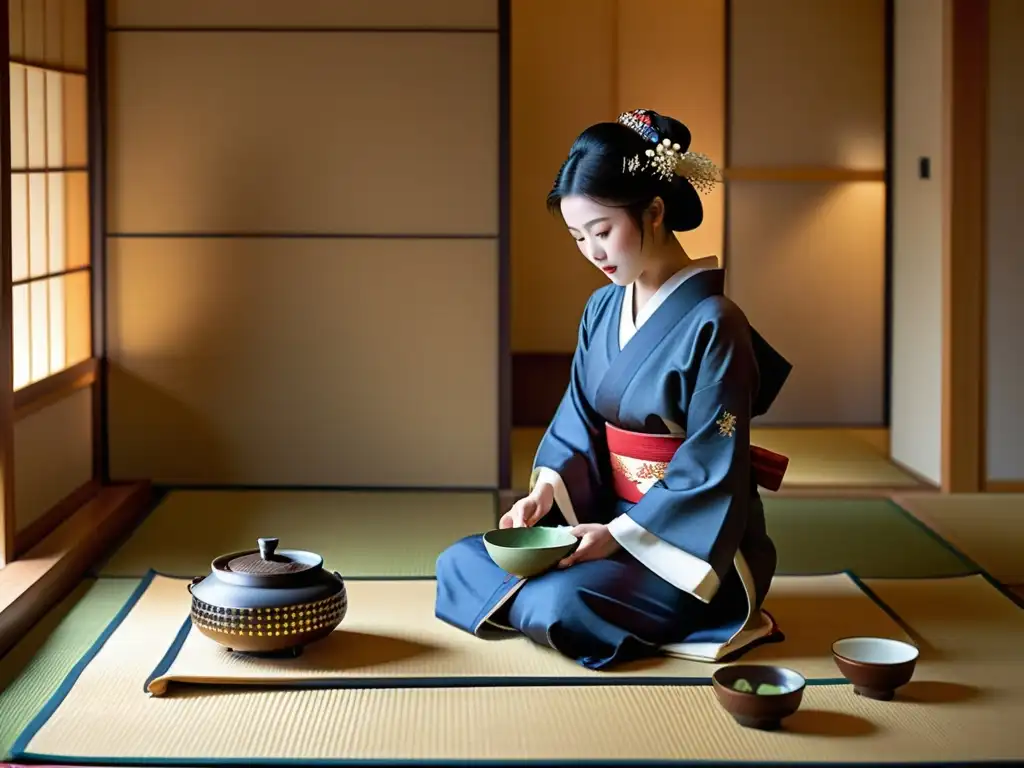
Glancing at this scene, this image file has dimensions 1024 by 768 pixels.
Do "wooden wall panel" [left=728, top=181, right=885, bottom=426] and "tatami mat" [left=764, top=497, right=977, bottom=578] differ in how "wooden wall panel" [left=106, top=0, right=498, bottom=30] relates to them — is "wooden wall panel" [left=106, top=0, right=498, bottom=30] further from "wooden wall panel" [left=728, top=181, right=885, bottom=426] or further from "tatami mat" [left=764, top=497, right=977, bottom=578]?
"tatami mat" [left=764, top=497, right=977, bottom=578]

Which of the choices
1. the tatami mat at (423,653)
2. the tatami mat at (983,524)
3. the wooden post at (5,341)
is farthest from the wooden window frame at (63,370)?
the tatami mat at (983,524)

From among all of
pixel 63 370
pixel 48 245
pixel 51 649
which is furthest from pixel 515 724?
pixel 48 245

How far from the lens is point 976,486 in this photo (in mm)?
5098

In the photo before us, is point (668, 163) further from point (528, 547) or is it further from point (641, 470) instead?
point (528, 547)

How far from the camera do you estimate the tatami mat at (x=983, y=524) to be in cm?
409

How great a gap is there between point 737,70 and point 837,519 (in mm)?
2470

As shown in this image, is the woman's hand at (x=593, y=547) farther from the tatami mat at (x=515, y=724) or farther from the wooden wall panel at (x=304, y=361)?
the wooden wall panel at (x=304, y=361)

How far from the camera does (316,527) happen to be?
4.52 metres

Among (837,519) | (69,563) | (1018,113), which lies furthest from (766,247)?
(69,563)

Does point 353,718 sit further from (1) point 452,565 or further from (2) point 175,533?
(2) point 175,533

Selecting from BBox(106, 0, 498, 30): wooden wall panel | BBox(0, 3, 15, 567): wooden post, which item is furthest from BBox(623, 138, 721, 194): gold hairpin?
BBox(106, 0, 498, 30): wooden wall panel

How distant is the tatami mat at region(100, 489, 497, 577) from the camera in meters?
4.05

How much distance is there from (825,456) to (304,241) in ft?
7.70

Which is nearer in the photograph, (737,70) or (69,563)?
(69,563)
